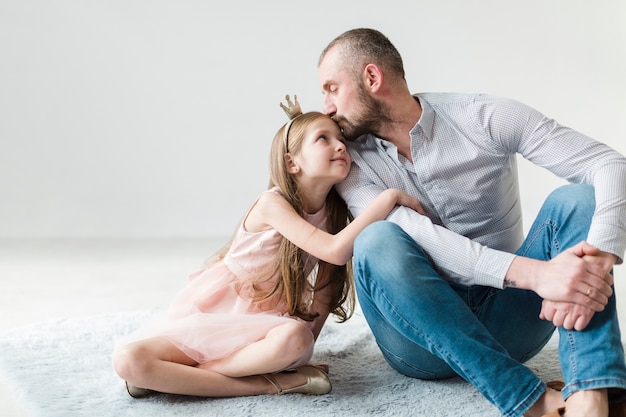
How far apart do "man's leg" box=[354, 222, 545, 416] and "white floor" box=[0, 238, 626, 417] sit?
948mm

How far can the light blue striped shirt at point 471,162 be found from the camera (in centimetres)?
188

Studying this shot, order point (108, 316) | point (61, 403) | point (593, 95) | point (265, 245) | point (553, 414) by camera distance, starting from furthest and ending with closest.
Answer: point (593, 95) < point (108, 316) < point (265, 245) < point (61, 403) < point (553, 414)

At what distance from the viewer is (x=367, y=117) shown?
2.06 metres

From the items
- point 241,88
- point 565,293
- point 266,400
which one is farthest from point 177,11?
point 565,293

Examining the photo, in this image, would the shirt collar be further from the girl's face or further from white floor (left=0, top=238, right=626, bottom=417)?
white floor (left=0, top=238, right=626, bottom=417)

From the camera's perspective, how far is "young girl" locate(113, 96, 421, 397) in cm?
188

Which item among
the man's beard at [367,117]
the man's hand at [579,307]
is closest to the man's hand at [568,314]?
the man's hand at [579,307]

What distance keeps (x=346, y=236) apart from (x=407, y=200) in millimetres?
171

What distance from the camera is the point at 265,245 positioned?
205cm

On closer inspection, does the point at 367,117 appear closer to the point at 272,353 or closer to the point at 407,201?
the point at 407,201

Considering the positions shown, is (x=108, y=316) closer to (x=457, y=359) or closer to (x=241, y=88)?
(x=457, y=359)

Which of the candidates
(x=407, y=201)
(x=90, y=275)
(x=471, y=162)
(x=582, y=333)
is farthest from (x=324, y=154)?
(x=90, y=275)

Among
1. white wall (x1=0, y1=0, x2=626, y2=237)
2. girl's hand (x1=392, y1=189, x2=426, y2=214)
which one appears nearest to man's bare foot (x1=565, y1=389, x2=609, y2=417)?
girl's hand (x1=392, y1=189, x2=426, y2=214)

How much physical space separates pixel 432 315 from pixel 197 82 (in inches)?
123
